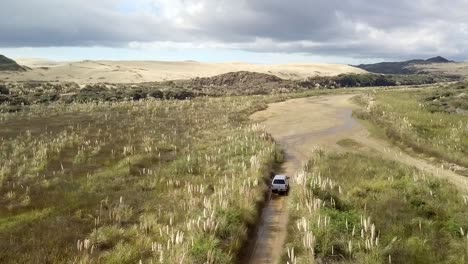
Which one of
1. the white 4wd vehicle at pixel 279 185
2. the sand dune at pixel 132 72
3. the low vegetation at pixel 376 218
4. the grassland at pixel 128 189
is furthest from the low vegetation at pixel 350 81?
the white 4wd vehicle at pixel 279 185

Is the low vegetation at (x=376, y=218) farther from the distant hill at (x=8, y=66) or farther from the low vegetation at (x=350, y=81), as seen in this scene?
the distant hill at (x=8, y=66)

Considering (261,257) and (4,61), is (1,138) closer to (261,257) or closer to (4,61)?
(261,257)

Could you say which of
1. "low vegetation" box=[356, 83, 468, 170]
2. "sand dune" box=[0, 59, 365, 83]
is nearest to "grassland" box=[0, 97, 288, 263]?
"low vegetation" box=[356, 83, 468, 170]

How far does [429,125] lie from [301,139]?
11196 mm

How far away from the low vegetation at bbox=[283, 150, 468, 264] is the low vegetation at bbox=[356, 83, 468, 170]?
22.5 feet

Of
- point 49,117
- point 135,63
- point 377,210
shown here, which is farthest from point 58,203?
point 135,63

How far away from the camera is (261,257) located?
48.2 ft

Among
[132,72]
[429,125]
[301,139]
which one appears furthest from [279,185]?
[132,72]

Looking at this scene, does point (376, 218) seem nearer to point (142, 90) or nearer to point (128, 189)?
point (128, 189)

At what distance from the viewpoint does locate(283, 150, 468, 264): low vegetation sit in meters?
14.0

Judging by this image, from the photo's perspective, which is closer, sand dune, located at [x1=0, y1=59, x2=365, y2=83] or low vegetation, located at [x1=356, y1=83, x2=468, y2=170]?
low vegetation, located at [x1=356, y1=83, x2=468, y2=170]

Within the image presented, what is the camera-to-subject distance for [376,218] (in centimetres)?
1725

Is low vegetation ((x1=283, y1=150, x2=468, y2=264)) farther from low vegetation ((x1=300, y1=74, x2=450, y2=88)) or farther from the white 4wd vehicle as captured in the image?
low vegetation ((x1=300, y1=74, x2=450, y2=88))

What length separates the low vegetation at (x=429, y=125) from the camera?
32.0 m
